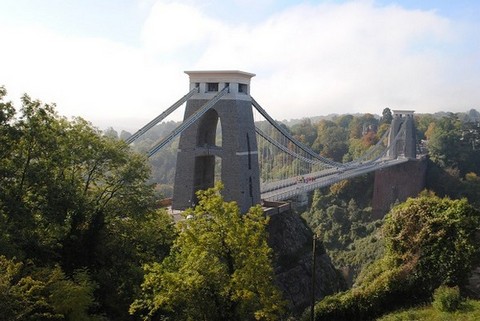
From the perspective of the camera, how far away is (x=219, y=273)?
9547 mm

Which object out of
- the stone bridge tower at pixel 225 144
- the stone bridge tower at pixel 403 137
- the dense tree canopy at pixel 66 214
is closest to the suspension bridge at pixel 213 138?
the stone bridge tower at pixel 225 144

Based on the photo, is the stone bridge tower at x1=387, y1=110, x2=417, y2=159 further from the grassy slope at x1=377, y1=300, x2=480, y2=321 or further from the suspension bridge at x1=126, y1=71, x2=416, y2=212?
the grassy slope at x1=377, y1=300, x2=480, y2=321

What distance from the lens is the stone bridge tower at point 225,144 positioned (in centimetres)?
2212

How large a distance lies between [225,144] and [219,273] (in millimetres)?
13031

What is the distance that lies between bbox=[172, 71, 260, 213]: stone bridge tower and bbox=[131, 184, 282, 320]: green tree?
39.2 ft

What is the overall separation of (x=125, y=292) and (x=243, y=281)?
371 centimetres

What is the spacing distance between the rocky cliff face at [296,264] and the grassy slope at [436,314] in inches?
441

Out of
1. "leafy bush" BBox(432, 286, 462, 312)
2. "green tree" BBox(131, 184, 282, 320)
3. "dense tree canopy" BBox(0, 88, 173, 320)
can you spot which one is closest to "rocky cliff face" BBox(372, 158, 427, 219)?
"dense tree canopy" BBox(0, 88, 173, 320)

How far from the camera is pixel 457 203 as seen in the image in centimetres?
1142

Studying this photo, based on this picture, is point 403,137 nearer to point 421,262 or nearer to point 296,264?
point 296,264

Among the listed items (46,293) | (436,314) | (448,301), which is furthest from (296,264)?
(46,293)

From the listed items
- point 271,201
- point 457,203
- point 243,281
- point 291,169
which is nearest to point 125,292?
point 243,281

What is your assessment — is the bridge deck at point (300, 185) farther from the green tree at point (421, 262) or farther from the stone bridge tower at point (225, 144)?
the green tree at point (421, 262)

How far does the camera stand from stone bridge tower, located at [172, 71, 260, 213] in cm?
2212
